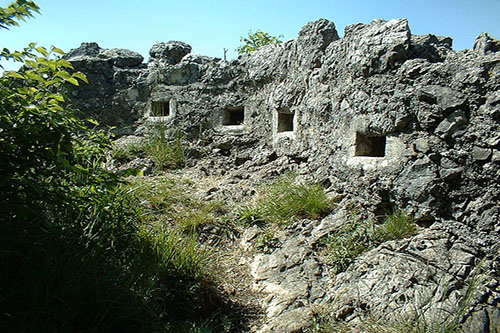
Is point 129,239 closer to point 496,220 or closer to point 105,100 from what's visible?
point 496,220

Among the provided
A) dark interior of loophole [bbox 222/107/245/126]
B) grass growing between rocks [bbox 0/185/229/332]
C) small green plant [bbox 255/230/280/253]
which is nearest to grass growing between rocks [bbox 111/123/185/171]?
dark interior of loophole [bbox 222/107/245/126]

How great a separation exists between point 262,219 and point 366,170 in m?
1.40

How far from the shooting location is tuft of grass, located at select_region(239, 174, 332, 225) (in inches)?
172

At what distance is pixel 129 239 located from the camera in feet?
10.3

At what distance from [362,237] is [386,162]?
2.83 ft

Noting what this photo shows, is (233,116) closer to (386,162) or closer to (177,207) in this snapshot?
(177,207)

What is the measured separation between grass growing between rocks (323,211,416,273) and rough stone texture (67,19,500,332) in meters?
0.10

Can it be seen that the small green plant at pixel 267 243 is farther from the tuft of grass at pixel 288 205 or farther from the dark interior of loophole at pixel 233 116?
the dark interior of loophole at pixel 233 116

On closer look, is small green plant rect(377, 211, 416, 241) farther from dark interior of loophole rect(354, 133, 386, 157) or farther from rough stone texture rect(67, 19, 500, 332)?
dark interior of loophole rect(354, 133, 386, 157)

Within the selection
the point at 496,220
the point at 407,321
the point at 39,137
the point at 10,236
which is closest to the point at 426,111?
the point at 496,220

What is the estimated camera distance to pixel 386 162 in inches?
154

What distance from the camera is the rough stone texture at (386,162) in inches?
117

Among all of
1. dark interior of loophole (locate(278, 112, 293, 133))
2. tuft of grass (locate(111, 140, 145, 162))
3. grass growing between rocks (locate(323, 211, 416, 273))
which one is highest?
dark interior of loophole (locate(278, 112, 293, 133))

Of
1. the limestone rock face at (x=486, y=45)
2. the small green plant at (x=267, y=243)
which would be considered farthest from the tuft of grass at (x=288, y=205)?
the limestone rock face at (x=486, y=45)
